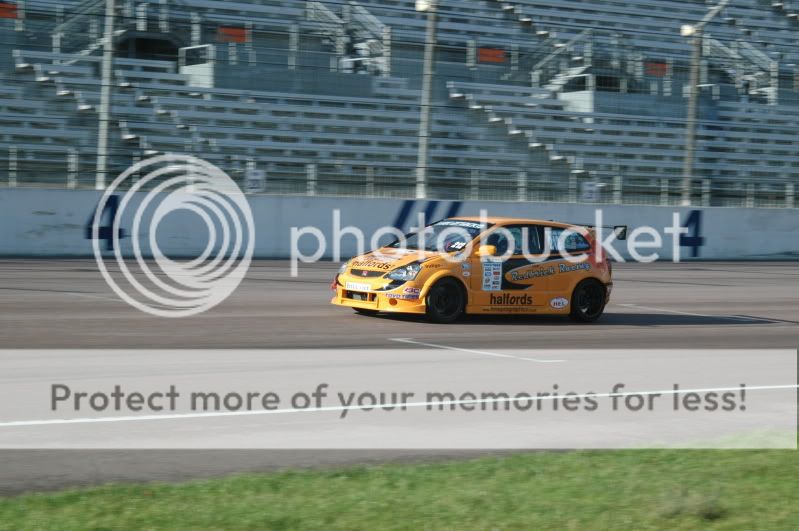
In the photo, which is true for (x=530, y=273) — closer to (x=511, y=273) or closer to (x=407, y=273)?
(x=511, y=273)

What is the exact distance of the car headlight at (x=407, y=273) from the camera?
14.3 metres

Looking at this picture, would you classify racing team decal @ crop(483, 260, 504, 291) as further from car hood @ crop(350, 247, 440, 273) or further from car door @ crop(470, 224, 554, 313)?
car hood @ crop(350, 247, 440, 273)

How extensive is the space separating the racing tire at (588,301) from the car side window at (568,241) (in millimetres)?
464

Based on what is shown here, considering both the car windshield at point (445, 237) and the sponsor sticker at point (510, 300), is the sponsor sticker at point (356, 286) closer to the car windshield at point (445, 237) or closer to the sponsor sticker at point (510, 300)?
the car windshield at point (445, 237)

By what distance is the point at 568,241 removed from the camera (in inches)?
622

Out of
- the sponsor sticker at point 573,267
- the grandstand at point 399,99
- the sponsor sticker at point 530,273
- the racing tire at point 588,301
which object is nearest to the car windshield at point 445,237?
the sponsor sticker at point 530,273

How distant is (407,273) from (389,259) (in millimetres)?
453

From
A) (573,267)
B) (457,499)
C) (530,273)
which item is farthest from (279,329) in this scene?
(457,499)

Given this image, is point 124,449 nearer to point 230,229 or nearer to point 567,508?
point 567,508

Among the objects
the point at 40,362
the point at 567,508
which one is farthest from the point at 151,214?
the point at 567,508

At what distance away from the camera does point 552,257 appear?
15.4m

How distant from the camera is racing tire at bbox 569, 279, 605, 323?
15586 mm

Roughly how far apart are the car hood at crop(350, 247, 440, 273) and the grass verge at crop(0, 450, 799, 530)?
25.5 ft

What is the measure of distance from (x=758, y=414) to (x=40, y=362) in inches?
231
